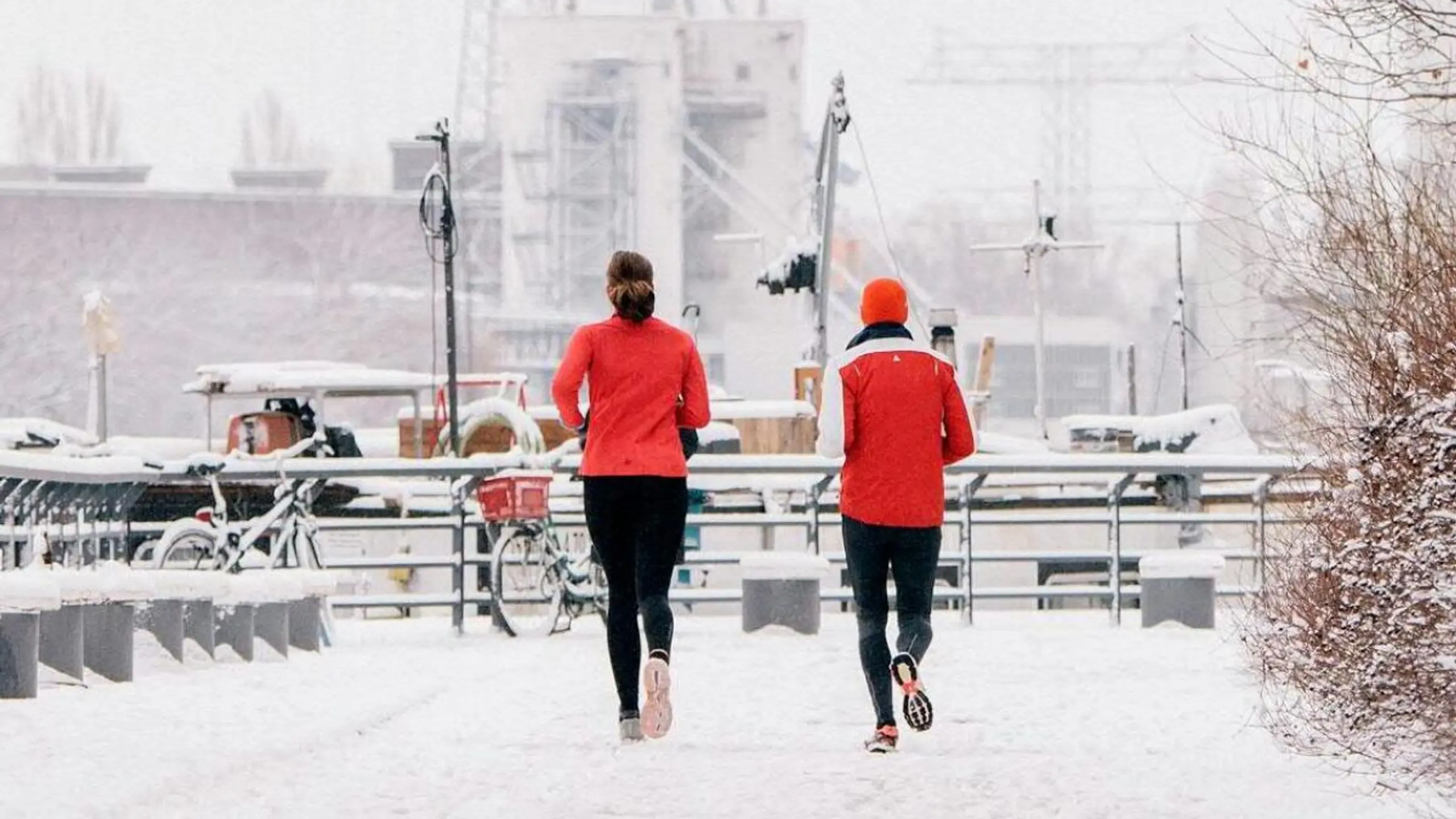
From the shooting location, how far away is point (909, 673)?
9477 mm

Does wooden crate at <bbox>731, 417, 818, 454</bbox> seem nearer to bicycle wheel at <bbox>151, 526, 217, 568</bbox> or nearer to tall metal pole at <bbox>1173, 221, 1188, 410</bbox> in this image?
tall metal pole at <bbox>1173, 221, 1188, 410</bbox>

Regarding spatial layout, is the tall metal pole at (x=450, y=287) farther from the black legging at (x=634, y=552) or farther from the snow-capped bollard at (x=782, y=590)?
the black legging at (x=634, y=552)

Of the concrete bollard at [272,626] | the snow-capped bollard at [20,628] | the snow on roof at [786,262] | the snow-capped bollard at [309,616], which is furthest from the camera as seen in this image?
the snow on roof at [786,262]

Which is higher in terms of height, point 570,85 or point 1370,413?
point 570,85

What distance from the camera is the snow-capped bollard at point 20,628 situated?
10.0 m

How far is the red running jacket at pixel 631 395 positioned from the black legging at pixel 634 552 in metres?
0.06

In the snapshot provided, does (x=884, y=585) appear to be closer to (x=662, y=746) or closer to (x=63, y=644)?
(x=662, y=746)

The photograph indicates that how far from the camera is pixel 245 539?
56.1ft

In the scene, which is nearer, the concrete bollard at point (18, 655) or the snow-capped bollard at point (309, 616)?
the concrete bollard at point (18, 655)

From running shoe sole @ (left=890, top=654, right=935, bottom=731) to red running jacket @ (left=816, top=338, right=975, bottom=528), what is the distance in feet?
1.68

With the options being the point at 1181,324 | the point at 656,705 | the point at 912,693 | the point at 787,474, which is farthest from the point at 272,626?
the point at 1181,324

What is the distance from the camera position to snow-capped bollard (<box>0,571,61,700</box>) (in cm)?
1004

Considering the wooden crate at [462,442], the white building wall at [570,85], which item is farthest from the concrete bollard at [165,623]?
the white building wall at [570,85]

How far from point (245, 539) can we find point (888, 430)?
8.50 m
